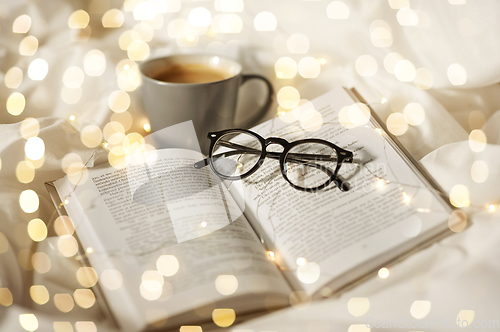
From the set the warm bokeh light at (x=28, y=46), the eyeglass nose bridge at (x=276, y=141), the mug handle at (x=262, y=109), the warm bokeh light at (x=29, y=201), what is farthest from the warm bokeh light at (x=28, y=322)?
the warm bokeh light at (x=28, y=46)

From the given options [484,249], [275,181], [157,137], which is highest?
[157,137]

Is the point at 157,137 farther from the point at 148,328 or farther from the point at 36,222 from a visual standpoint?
the point at 148,328

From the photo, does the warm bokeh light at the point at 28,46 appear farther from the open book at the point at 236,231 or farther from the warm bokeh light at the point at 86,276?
the warm bokeh light at the point at 86,276

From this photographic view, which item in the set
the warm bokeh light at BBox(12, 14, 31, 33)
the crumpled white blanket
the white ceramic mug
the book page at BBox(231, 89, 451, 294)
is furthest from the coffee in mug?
the warm bokeh light at BBox(12, 14, 31, 33)

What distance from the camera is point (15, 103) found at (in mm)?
691

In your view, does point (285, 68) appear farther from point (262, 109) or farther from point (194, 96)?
point (194, 96)

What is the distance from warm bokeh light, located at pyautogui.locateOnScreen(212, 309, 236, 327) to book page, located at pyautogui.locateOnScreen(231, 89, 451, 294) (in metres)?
0.09

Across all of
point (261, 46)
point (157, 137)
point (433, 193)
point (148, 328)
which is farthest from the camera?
point (261, 46)

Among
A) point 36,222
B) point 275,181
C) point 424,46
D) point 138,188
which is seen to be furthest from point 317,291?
point 424,46

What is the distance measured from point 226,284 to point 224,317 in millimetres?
38

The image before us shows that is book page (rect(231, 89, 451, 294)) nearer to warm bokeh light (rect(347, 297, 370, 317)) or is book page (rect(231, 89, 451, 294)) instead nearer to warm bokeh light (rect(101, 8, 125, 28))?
warm bokeh light (rect(347, 297, 370, 317))

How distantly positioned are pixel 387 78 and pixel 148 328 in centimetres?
62

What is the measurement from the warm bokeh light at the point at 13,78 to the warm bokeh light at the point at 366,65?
71 cm

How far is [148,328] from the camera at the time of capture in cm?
37
